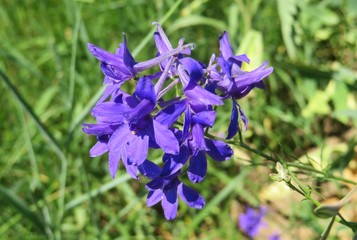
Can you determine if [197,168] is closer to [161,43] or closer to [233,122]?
[233,122]

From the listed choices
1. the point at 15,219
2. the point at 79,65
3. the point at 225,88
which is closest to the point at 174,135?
the point at 225,88

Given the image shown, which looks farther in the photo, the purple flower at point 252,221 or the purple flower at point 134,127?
the purple flower at point 252,221

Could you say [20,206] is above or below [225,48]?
below

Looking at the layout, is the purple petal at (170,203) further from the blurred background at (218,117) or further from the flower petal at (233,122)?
the blurred background at (218,117)

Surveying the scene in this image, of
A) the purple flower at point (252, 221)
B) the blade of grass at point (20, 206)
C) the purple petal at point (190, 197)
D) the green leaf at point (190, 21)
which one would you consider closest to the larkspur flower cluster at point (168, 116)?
the purple petal at point (190, 197)

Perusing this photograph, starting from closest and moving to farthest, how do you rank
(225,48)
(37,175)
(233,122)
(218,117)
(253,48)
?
(233,122), (225,48), (37,175), (253,48), (218,117)

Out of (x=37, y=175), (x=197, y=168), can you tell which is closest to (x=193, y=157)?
(x=197, y=168)
